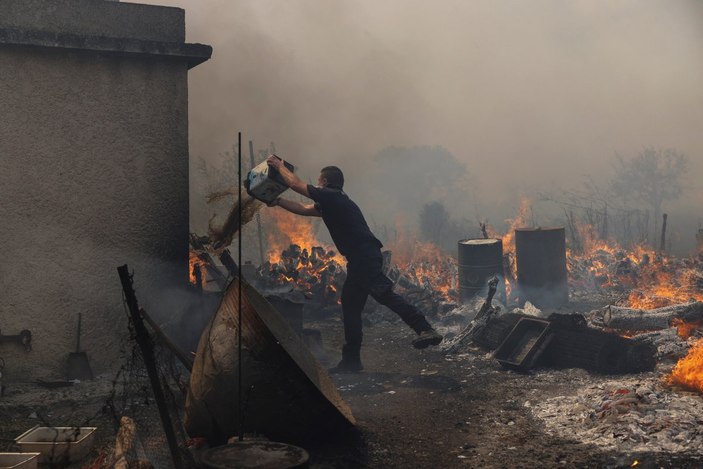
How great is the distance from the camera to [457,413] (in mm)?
6051

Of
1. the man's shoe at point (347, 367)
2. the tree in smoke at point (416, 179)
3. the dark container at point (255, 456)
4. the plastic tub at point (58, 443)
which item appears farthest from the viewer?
the tree in smoke at point (416, 179)

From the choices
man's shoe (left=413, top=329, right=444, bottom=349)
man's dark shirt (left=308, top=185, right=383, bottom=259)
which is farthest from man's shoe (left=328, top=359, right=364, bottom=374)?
man's dark shirt (left=308, top=185, right=383, bottom=259)

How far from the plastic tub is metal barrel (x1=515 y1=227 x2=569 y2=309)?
913 cm

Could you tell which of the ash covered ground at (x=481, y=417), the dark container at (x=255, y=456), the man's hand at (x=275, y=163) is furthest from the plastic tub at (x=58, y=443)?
the man's hand at (x=275, y=163)

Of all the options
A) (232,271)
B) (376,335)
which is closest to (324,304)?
(376,335)

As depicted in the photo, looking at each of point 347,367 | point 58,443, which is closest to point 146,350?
point 58,443

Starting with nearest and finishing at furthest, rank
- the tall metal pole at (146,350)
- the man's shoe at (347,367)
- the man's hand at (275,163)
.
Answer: the tall metal pole at (146,350)
the man's hand at (275,163)
the man's shoe at (347,367)

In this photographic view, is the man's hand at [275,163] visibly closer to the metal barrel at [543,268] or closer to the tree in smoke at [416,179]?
the metal barrel at [543,268]

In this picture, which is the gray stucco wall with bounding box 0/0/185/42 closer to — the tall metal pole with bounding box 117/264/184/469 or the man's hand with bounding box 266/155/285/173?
the man's hand with bounding box 266/155/285/173

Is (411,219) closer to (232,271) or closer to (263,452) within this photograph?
(232,271)

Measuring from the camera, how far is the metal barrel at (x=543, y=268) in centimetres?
1223

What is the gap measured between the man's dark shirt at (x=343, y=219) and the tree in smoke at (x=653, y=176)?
1370 inches

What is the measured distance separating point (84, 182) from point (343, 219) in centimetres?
289

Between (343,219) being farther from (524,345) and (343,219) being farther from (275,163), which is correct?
(524,345)
